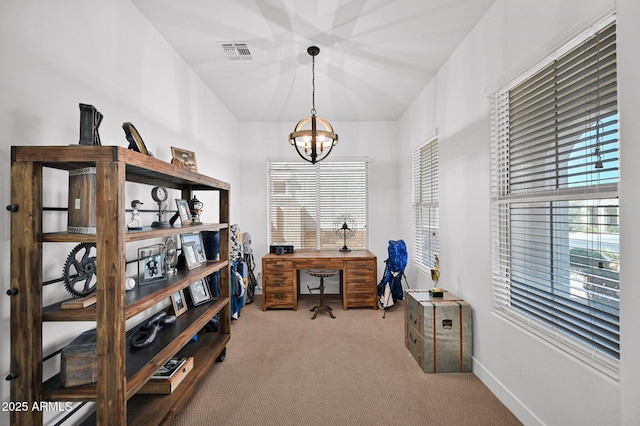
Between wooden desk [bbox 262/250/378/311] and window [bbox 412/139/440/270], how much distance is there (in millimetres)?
648

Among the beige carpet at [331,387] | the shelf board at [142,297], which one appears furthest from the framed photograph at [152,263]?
the beige carpet at [331,387]

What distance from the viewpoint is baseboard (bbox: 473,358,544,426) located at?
1.84 metres

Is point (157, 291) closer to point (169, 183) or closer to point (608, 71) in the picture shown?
point (169, 183)

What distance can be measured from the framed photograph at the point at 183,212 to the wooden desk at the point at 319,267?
1.76m

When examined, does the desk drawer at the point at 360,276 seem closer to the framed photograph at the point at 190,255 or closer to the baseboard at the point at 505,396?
the baseboard at the point at 505,396

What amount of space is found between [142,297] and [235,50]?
227 centimetres

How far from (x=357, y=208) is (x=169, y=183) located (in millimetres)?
3096

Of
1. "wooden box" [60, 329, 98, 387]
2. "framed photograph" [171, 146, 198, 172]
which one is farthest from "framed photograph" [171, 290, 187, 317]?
"framed photograph" [171, 146, 198, 172]

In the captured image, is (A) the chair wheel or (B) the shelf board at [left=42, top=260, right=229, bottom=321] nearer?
(B) the shelf board at [left=42, top=260, right=229, bottom=321]

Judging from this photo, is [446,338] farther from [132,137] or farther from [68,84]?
[68,84]

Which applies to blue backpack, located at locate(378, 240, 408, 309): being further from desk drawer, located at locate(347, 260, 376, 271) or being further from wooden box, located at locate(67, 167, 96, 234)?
wooden box, located at locate(67, 167, 96, 234)

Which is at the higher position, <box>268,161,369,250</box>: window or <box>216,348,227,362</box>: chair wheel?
<box>268,161,369,250</box>: window

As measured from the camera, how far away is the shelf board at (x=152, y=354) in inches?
53.5

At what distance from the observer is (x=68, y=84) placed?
1626 millimetres
